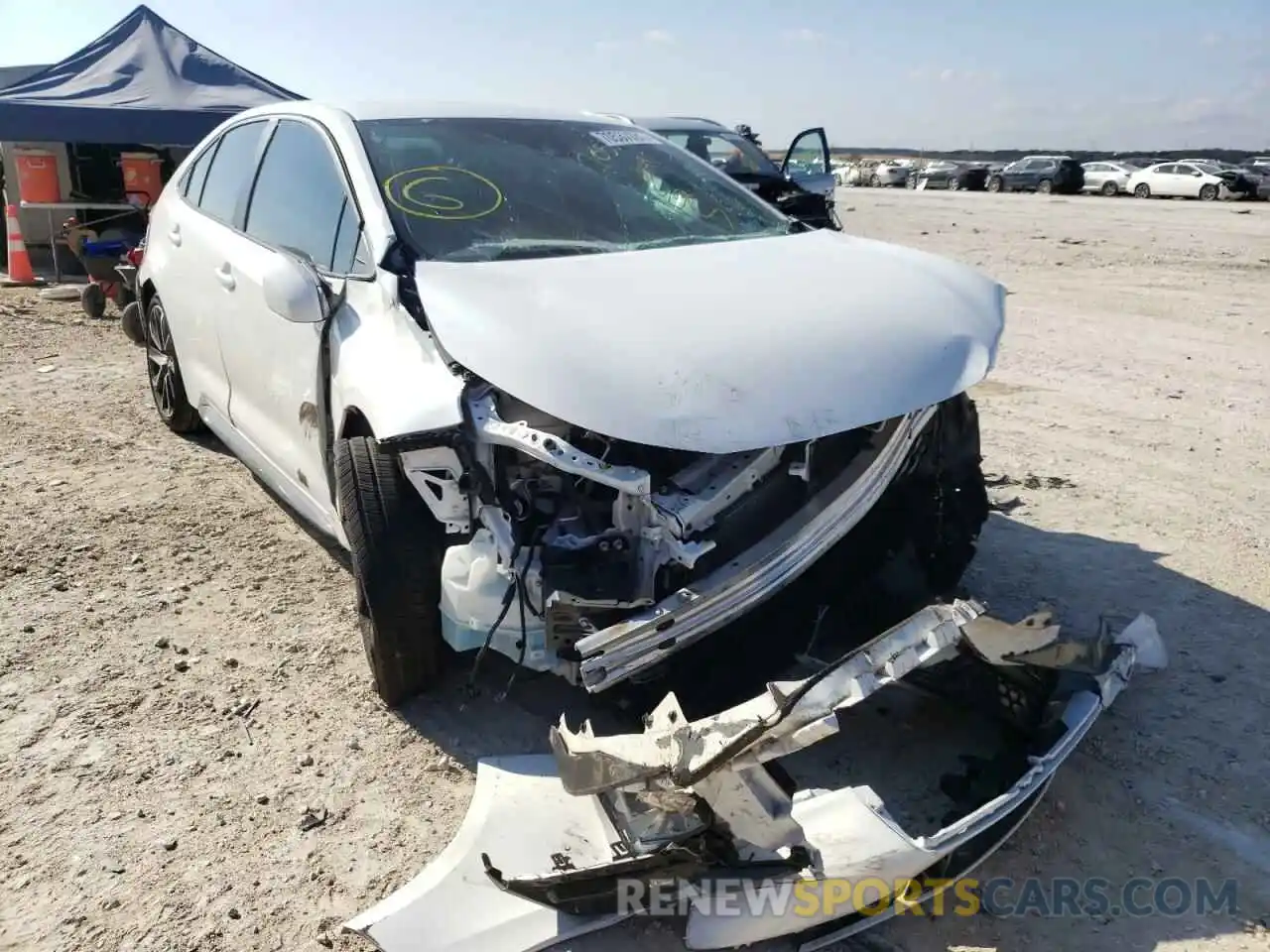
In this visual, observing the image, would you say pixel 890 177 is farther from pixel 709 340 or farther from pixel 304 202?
pixel 709 340

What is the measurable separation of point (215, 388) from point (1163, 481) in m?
4.54

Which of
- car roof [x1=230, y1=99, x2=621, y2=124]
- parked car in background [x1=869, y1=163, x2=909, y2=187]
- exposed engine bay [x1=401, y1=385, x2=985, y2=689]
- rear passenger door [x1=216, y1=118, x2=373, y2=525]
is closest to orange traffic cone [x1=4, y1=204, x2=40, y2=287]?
car roof [x1=230, y1=99, x2=621, y2=124]

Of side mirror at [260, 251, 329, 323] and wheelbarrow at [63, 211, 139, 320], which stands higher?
side mirror at [260, 251, 329, 323]

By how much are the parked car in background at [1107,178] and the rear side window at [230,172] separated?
1401 inches

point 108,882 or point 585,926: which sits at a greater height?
point 585,926

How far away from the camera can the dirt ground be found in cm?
254

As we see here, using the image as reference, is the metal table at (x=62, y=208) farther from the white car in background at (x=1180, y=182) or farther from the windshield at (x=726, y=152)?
the white car in background at (x=1180, y=182)

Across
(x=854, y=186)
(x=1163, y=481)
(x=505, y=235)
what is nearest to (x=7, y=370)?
(x=505, y=235)

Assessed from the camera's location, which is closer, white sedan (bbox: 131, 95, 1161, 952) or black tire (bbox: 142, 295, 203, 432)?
white sedan (bbox: 131, 95, 1161, 952)

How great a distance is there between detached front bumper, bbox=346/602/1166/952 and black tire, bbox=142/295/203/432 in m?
3.80

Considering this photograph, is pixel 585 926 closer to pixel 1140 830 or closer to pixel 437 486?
pixel 437 486

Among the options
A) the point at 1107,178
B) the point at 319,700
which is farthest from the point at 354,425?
the point at 1107,178

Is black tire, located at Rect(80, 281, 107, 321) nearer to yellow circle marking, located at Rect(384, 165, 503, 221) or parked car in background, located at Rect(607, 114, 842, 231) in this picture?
parked car in background, located at Rect(607, 114, 842, 231)

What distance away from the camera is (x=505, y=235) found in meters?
3.44
